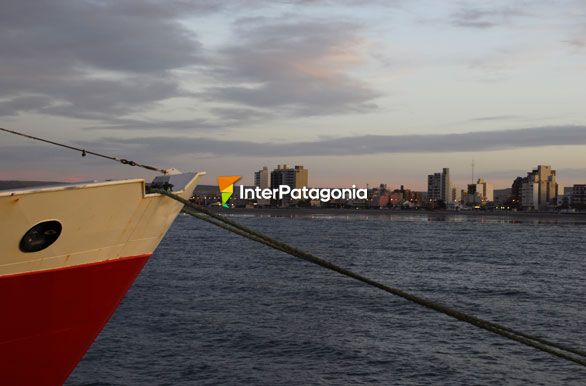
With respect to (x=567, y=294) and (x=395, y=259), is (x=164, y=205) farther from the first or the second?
(x=395, y=259)

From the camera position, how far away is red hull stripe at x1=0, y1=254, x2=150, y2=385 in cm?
828

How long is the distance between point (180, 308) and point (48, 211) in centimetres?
2739

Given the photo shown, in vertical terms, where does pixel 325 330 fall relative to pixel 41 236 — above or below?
below

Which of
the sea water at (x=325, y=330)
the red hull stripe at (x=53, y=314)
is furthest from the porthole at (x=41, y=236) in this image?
the sea water at (x=325, y=330)

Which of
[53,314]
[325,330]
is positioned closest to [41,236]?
[53,314]

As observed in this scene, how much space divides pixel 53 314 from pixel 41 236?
1.41 m

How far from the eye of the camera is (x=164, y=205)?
9.57m

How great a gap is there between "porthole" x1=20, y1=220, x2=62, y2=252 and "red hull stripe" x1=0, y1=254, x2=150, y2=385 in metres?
0.42

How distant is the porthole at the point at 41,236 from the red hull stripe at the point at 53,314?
0.42m

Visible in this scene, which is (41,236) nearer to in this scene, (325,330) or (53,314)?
(53,314)

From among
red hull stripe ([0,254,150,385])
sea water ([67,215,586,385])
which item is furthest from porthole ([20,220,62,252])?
sea water ([67,215,586,385])

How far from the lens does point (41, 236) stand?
8.16 metres

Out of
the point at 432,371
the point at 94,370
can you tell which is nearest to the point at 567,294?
the point at 432,371

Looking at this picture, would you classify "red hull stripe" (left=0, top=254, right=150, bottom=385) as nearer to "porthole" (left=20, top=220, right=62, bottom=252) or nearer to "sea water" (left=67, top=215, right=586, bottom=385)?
"porthole" (left=20, top=220, right=62, bottom=252)
